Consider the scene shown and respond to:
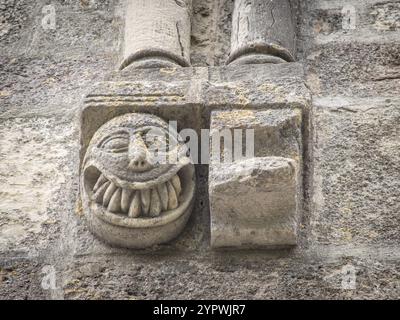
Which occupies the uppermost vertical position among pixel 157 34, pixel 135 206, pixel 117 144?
pixel 157 34

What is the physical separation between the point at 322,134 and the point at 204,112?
32 cm

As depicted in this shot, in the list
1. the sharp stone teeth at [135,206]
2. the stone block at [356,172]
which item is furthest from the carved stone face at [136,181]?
the stone block at [356,172]

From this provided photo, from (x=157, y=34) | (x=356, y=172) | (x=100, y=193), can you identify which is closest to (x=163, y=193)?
(x=100, y=193)

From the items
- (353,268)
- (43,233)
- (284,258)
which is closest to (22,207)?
(43,233)

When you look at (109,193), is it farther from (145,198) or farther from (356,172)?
(356,172)

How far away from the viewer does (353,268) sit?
2213mm

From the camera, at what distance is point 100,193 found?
2.27m

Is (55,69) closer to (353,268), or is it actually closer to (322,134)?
(322,134)

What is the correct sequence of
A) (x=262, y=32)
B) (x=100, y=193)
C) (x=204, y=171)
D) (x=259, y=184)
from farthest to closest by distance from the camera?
(x=262, y=32) → (x=204, y=171) → (x=100, y=193) → (x=259, y=184)

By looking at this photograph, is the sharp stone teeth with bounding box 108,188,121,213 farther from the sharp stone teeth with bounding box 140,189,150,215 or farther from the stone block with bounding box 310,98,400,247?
the stone block with bounding box 310,98,400,247

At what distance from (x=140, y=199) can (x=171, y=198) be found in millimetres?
67

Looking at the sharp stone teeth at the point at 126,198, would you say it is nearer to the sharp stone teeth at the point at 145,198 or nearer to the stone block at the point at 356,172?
the sharp stone teeth at the point at 145,198

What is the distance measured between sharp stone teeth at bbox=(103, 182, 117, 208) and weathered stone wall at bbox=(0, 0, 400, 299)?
12cm

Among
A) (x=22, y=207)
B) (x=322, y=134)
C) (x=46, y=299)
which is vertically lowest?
(x=46, y=299)
